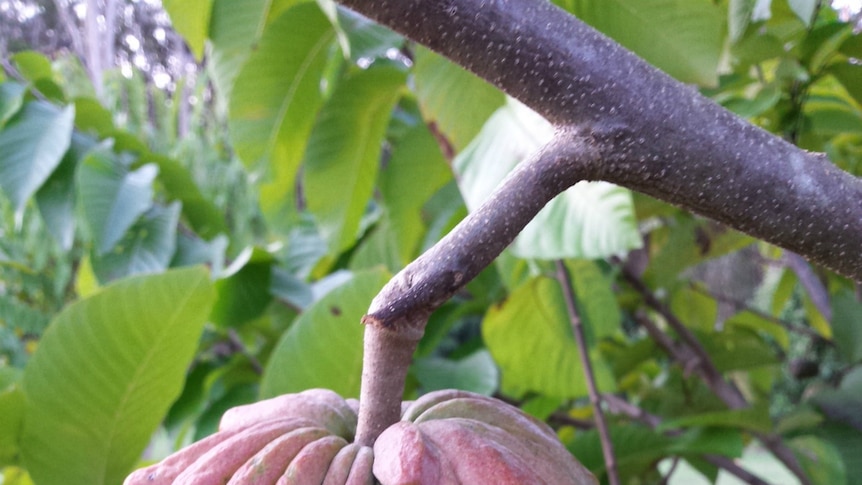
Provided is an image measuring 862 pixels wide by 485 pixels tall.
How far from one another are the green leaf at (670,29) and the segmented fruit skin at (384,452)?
50 cm

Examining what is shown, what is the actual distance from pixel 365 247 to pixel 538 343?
54 centimetres

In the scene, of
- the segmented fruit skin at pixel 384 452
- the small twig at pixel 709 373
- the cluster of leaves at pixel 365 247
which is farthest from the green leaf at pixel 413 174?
the segmented fruit skin at pixel 384 452

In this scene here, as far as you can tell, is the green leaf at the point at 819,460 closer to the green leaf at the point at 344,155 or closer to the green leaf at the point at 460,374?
the green leaf at the point at 460,374

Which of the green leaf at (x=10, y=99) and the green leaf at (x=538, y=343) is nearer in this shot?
the green leaf at (x=538, y=343)

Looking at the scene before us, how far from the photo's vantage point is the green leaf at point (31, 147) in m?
1.26

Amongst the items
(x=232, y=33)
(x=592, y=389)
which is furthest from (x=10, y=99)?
(x=592, y=389)

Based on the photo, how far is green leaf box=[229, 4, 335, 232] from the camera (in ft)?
3.60

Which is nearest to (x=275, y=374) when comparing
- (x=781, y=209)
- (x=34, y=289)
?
(x=781, y=209)

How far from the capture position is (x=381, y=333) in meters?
0.35

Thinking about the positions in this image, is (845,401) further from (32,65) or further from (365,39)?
(32,65)

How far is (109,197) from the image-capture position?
1.29 metres

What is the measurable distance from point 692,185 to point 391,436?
0.21 meters

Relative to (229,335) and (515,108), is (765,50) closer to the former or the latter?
(515,108)

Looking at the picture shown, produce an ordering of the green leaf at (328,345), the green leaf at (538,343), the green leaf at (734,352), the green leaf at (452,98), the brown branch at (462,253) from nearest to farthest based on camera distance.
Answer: the brown branch at (462,253), the green leaf at (328,345), the green leaf at (452,98), the green leaf at (538,343), the green leaf at (734,352)
